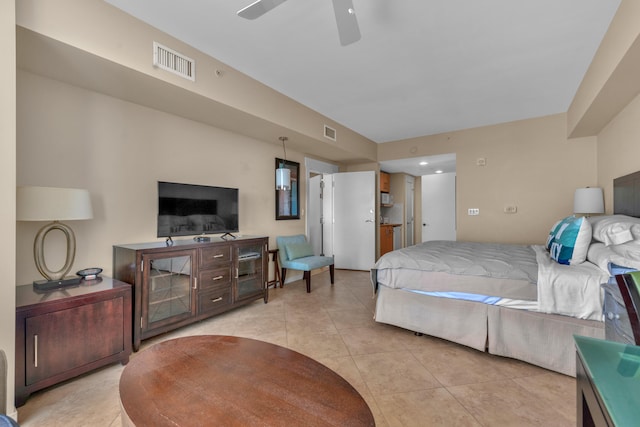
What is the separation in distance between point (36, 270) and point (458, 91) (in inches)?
167

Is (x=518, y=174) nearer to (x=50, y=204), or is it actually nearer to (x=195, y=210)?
(x=195, y=210)

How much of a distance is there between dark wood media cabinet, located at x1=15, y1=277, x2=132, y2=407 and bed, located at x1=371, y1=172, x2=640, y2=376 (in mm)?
2138

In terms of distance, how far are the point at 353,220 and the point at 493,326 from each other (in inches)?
139

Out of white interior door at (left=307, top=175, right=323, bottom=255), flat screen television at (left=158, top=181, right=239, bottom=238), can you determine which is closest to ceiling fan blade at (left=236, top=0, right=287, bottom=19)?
flat screen television at (left=158, top=181, right=239, bottom=238)

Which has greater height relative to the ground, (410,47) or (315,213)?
(410,47)

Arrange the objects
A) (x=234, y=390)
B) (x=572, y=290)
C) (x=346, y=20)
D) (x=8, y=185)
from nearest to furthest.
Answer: (x=234, y=390) < (x=8, y=185) < (x=346, y=20) < (x=572, y=290)

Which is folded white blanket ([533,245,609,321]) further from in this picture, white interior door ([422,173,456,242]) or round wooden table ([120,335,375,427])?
white interior door ([422,173,456,242])

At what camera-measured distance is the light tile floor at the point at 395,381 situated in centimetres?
158

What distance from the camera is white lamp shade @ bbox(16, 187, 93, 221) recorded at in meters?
1.77

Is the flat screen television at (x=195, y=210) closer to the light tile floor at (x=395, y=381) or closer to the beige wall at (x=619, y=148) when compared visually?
the light tile floor at (x=395, y=381)

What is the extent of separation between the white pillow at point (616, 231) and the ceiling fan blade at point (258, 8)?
2.64m

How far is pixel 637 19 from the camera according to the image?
5.52 ft

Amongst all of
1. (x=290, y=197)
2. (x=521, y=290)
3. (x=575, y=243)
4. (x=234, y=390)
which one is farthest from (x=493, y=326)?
(x=290, y=197)

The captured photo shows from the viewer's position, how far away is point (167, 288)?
2541mm
